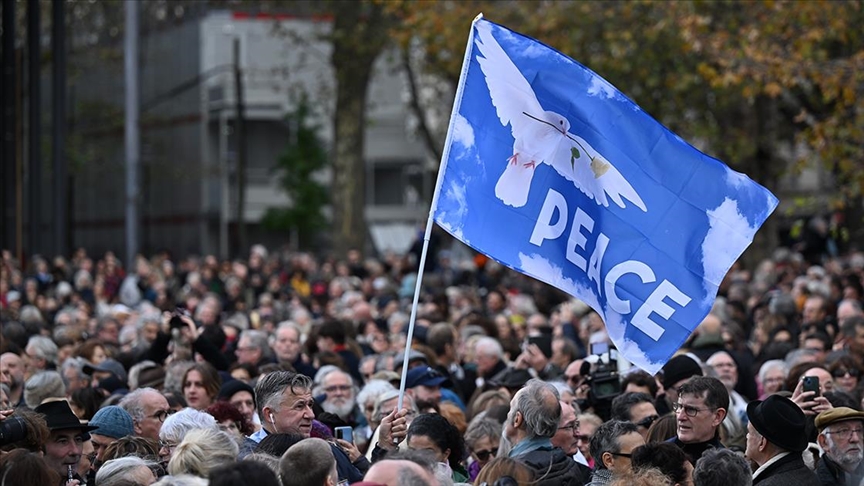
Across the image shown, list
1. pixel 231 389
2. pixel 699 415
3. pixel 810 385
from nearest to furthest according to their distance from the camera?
pixel 699 415 → pixel 810 385 → pixel 231 389

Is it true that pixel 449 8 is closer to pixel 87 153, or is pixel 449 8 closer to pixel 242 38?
pixel 87 153

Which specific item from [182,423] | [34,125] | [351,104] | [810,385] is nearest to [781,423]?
[810,385]

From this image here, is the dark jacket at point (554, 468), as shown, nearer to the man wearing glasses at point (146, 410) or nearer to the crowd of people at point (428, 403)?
the crowd of people at point (428, 403)

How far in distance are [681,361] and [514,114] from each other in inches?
110

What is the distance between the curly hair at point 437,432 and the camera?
318 inches

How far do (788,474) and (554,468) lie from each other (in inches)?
45.9

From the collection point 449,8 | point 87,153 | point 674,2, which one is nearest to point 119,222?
point 87,153

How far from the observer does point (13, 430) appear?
24.2ft

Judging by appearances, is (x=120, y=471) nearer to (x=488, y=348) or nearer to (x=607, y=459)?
(x=607, y=459)

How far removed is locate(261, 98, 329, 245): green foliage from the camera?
49812mm

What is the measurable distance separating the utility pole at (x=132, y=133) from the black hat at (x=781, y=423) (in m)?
24.0

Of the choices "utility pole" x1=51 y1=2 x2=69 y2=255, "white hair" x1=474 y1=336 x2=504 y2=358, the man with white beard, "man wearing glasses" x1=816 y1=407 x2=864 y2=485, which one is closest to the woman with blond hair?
"man wearing glasses" x1=816 y1=407 x2=864 y2=485

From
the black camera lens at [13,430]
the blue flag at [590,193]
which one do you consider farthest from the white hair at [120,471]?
the blue flag at [590,193]

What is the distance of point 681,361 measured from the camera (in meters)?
10.6
